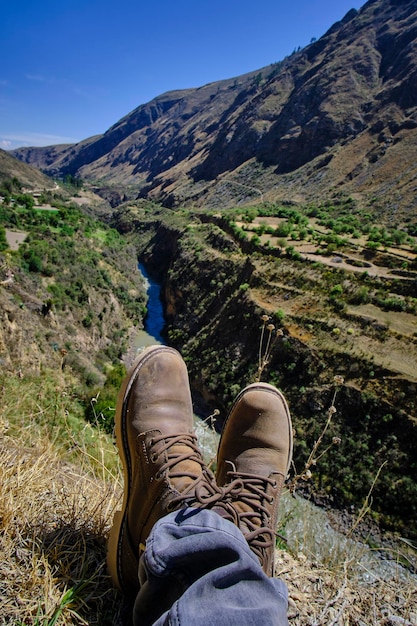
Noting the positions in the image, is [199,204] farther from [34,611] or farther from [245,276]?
[34,611]

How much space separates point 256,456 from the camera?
2150 mm

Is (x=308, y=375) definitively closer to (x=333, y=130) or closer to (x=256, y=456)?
(x=256, y=456)

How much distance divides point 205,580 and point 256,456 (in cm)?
112

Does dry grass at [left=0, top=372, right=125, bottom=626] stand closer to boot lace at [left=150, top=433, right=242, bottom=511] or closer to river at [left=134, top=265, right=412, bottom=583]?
boot lace at [left=150, top=433, right=242, bottom=511]

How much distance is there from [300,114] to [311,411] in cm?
5736

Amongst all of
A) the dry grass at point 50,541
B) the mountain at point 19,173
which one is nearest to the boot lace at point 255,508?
the dry grass at point 50,541

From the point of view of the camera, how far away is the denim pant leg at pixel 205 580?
3.38 ft

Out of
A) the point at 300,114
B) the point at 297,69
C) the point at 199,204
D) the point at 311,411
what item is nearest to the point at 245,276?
the point at 311,411

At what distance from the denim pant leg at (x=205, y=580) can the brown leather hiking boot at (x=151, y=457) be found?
0.23 meters

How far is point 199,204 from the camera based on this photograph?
58.8m

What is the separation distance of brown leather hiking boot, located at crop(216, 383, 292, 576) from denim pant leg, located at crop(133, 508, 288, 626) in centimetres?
46

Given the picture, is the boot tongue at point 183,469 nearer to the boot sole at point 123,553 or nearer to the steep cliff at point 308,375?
the boot sole at point 123,553

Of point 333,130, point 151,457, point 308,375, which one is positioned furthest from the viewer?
point 333,130

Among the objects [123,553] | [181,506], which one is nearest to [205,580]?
[181,506]
